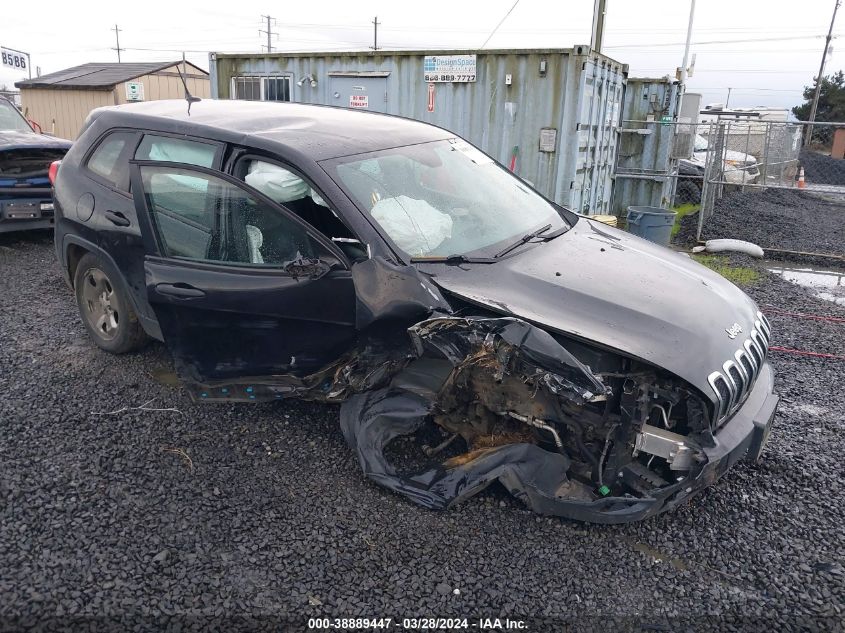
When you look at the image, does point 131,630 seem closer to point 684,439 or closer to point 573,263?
point 684,439

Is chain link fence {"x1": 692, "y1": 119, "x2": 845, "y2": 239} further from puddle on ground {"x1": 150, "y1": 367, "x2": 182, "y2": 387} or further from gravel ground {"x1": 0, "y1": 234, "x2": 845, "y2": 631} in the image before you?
puddle on ground {"x1": 150, "y1": 367, "x2": 182, "y2": 387}

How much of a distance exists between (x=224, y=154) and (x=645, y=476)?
2.66m

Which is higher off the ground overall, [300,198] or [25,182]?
[300,198]

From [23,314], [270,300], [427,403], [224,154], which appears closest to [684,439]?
[427,403]

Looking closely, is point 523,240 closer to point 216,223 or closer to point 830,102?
point 216,223

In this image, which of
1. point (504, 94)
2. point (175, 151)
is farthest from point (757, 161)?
point (175, 151)

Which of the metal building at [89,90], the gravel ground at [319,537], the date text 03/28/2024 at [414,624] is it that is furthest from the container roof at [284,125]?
the metal building at [89,90]

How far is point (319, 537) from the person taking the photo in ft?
9.77

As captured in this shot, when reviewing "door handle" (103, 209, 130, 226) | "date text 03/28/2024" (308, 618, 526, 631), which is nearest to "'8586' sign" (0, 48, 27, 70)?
"door handle" (103, 209, 130, 226)

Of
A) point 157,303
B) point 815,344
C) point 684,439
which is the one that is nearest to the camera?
point 684,439

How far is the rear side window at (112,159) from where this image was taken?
13.6ft

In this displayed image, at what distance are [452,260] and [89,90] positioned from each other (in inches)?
758

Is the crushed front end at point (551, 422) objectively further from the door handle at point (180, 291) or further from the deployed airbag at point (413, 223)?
the door handle at point (180, 291)

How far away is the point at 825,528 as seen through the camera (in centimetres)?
316
